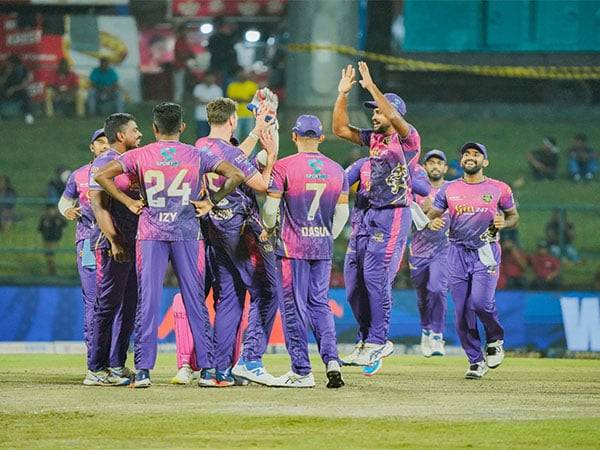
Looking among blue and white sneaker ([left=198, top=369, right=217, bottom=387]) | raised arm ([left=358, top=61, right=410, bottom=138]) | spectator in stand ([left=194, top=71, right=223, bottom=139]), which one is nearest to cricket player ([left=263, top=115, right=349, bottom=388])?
blue and white sneaker ([left=198, top=369, right=217, bottom=387])

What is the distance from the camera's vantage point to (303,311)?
1229cm

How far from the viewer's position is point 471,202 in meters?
14.6

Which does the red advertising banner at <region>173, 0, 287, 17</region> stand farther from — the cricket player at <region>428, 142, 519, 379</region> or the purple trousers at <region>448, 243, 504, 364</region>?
the purple trousers at <region>448, 243, 504, 364</region>

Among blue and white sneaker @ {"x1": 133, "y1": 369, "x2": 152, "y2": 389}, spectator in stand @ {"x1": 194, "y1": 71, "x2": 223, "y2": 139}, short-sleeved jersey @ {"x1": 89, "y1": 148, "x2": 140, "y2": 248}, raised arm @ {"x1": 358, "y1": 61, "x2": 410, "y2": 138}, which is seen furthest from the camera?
spectator in stand @ {"x1": 194, "y1": 71, "x2": 223, "y2": 139}

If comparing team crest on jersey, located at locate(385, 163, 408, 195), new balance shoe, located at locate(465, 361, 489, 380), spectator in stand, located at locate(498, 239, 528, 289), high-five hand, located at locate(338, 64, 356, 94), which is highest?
high-five hand, located at locate(338, 64, 356, 94)

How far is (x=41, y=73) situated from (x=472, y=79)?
9796 mm

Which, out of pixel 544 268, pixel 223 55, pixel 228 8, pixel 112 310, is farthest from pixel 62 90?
pixel 112 310

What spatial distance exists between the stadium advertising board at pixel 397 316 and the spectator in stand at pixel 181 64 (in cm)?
927

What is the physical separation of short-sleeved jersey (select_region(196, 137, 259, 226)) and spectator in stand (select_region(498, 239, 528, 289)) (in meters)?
11.4

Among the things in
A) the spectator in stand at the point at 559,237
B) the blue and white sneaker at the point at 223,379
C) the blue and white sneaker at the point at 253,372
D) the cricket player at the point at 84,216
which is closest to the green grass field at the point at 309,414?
the blue and white sneaker at the point at 253,372

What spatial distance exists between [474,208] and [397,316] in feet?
25.7

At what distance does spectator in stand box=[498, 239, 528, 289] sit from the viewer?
23398 mm

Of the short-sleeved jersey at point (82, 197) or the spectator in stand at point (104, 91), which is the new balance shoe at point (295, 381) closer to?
the short-sleeved jersey at point (82, 197)

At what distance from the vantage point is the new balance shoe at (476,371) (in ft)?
46.4
